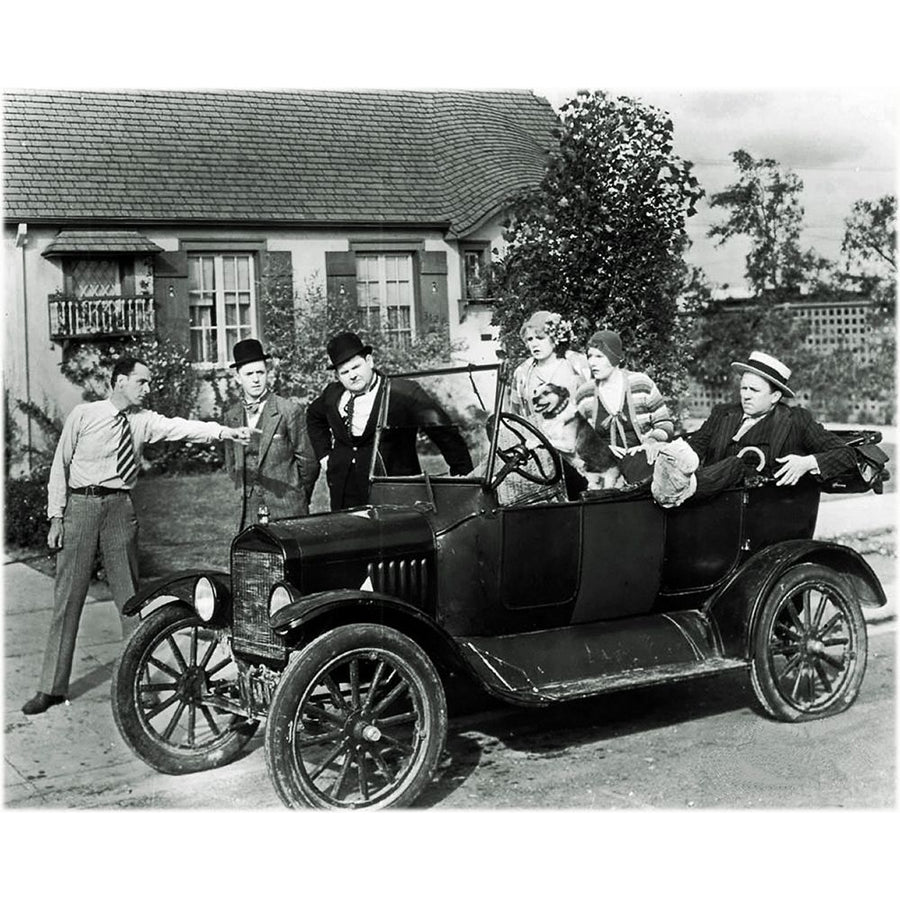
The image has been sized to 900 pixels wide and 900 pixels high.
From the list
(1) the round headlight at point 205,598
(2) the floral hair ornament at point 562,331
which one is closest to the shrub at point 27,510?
(1) the round headlight at point 205,598

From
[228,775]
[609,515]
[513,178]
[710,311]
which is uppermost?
[513,178]

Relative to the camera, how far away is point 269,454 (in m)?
5.95

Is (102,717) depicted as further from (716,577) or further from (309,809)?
(716,577)

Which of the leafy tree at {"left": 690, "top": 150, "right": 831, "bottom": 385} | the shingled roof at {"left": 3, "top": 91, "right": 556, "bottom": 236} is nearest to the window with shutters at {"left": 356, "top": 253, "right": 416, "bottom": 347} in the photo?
the shingled roof at {"left": 3, "top": 91, "right": 556, "bottom": 236}

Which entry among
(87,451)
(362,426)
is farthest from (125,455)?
(362,426)

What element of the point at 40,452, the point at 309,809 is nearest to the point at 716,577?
the point at 309,809

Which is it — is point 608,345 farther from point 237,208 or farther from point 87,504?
point 87,504

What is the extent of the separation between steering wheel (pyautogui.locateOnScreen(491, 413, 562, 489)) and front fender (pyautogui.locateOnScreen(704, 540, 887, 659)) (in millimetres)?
1026

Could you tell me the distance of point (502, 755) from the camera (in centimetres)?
488

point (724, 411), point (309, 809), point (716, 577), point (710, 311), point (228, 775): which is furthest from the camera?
point (710, 311)

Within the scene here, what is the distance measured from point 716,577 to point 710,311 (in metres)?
3.04

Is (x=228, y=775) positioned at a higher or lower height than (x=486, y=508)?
lower

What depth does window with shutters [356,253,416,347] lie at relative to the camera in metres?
6.21

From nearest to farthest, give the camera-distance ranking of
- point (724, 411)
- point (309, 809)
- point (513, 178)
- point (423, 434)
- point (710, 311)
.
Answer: point (309, 809), point (423, 434), point (724, 411), point (513, 178), point (710, 311)
